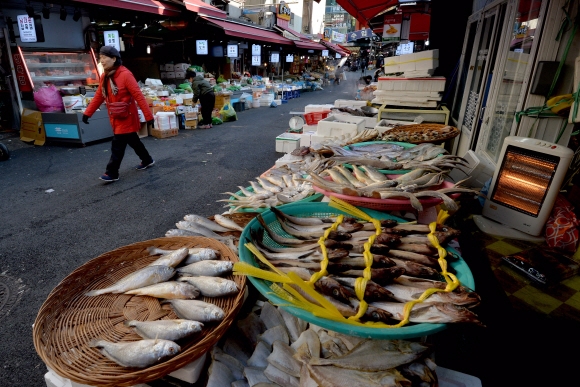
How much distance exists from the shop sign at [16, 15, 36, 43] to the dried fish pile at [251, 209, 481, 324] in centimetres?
1150

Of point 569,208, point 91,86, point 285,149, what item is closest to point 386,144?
point 569,208

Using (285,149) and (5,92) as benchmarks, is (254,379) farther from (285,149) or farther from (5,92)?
(5,92)

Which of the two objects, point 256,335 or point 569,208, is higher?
point 569,208

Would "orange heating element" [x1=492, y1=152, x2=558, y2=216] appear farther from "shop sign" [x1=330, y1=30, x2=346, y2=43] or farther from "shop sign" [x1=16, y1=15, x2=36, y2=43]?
"shop sign" [x1=330, y1=30, x2=346, y2=43]

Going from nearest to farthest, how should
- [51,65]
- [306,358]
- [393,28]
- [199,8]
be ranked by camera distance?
[306,358] < [51,65] < [199,8] < [393,28]

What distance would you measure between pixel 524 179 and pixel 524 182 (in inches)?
1.0

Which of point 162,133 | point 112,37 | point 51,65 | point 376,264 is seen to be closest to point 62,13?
point 112,37

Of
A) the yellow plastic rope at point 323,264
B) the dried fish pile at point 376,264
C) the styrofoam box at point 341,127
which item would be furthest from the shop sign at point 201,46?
the yellow plastic rope at point 323,264

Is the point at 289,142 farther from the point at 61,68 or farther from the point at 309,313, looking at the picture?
the point at 61,68

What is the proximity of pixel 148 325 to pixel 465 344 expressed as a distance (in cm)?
240

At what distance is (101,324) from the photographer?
1739mm

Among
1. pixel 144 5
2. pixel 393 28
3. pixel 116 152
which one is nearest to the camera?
pixel 116 152

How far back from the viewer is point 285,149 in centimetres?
718

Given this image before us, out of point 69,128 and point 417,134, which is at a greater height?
point 417,134
